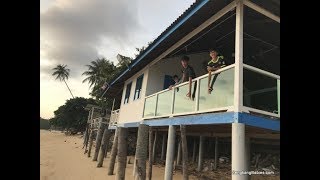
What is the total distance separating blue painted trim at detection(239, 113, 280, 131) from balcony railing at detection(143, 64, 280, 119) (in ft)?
0.46

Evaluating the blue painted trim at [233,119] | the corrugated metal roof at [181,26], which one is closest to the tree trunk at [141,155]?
the blue painted trim at [233,119]

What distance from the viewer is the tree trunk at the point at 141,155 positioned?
944 cm

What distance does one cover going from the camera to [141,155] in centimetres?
966

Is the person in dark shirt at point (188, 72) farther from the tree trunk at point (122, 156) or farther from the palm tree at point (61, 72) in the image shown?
the palm tree at point (61, 72)

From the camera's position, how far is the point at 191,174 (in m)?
13.6

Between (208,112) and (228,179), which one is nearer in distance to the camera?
(208,112)

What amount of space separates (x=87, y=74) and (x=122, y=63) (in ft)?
65.0

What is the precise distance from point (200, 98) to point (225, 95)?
3.63ft

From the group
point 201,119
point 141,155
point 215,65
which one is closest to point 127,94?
point 141,155

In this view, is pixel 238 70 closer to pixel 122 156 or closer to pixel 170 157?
pixel 170 157

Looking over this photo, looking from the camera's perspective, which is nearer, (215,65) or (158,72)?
(215,65)
